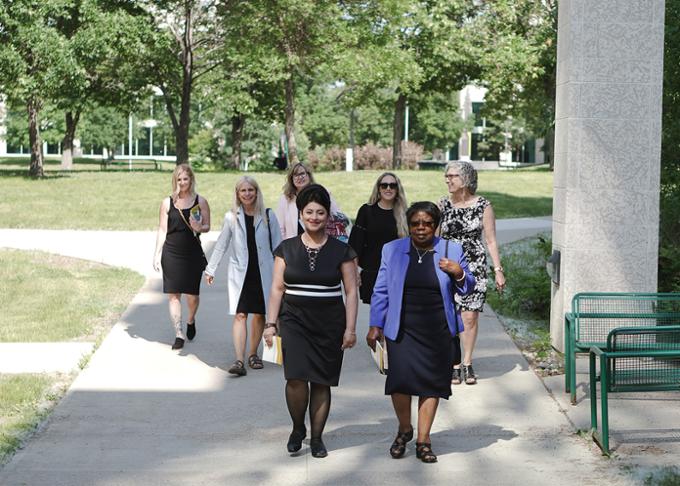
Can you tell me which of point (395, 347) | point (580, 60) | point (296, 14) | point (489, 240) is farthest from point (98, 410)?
point (296, 14)

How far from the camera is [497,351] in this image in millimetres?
9992

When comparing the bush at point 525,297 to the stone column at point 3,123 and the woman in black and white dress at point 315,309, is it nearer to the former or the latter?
the woman in black and white dress at point 315,309

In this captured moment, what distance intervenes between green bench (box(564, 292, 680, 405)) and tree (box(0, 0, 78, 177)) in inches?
1227

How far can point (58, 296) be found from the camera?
43.4 ft

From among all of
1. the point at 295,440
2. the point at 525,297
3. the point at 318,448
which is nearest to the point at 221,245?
the point at 295,440

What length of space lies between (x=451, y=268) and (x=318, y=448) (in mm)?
1374

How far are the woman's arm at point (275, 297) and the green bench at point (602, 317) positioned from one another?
2471 millimetres

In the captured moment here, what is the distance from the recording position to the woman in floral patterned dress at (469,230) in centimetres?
830

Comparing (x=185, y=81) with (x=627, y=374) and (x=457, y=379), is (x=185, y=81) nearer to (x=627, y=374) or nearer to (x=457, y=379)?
(x=457, y=379)

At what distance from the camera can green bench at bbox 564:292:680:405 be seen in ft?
25.8

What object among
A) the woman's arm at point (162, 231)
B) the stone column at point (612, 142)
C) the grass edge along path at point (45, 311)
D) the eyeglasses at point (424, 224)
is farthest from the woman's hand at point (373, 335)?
the woman's arm at point (162, 231)

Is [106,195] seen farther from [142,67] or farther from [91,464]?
[91,464]

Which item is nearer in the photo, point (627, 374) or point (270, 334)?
point (270, 334)

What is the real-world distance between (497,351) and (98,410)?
A: 3975 millimetres
